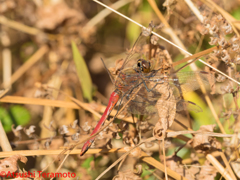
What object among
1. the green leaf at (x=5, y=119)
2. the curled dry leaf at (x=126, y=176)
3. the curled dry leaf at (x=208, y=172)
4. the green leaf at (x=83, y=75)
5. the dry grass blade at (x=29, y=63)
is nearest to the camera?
the curled dry leaf at (x=126, y=176)

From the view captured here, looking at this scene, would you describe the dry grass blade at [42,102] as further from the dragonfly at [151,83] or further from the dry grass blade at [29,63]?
the dry grass blade at [29,63]

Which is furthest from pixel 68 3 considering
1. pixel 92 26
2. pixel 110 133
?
pixel 110 133

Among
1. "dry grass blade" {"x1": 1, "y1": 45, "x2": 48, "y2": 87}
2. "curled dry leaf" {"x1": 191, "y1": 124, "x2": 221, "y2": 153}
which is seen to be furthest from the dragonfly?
"dry grass blade" {"x1": 1, "y1": 45, "x2": 48, "y2": 87}

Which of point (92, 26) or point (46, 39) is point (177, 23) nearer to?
point (92, 26)

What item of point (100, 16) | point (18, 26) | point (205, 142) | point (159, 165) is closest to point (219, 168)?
point (205, 142)

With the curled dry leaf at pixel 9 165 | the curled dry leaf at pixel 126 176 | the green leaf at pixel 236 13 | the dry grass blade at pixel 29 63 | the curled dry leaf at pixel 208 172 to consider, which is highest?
the green leaf at pixel 236 13

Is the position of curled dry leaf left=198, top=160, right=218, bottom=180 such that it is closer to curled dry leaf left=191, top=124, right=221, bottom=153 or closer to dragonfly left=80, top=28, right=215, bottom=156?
curled dry leaf left=191, top=124, right=221, bottom=153

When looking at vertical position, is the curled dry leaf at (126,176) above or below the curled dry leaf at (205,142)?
below

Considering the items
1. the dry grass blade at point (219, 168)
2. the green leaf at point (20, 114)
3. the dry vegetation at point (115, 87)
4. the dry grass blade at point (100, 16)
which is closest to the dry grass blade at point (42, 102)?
the dry vegetation at point (115, 87)
